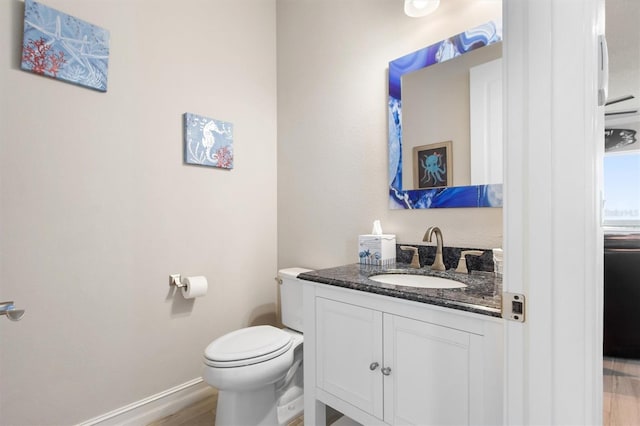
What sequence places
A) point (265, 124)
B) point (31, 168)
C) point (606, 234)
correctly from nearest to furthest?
point (606, 234) → point (31, 168) → point (265, 124)

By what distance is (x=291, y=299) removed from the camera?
190cm

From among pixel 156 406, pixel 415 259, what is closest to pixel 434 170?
pixel 415 259

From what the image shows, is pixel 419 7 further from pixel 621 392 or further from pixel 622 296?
pixel 621 392

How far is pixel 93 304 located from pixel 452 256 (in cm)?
169

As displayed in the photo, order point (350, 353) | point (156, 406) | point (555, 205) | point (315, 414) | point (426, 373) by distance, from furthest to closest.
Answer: point (156, 406) → point (315, 414) → point (350, 353) → point (426, 373) → point (555, 205)

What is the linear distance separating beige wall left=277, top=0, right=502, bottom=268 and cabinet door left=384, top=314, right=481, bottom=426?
23.4 inches

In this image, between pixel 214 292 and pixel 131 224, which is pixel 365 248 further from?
pixel 131 224

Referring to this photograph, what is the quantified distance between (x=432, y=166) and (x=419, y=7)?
0.76 metres

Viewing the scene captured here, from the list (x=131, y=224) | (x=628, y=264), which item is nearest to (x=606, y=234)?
(x=628, y=264)

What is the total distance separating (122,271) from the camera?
5.21 feet

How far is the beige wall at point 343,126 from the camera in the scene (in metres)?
1.53

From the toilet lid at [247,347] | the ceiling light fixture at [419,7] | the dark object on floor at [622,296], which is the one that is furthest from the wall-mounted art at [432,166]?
the toilet lid at [247,347]

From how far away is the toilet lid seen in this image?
1.39 metres

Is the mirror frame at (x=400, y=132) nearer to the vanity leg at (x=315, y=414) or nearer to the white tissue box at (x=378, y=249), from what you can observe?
the white tissue box at (x=378, y=249)
